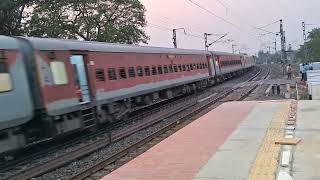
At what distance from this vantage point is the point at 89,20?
5375 cm

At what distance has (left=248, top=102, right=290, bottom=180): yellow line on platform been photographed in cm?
975

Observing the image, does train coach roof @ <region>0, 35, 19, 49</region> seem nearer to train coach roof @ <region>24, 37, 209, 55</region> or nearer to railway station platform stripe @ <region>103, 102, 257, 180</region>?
train coach roof @ <region>24, 37, 209, 55</region>

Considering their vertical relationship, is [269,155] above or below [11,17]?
below

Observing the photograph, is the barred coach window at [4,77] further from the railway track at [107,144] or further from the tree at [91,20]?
the tree at [91,20]

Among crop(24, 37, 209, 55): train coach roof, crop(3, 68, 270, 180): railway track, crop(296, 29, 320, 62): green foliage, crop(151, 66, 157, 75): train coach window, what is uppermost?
crop(24, 37, 209, 55): train coach roof

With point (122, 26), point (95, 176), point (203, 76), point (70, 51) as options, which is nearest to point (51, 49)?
point (70, 51)

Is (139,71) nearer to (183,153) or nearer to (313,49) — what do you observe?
(183,153)

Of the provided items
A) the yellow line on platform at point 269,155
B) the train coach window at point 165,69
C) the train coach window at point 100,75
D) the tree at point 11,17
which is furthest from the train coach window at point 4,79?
the tree at point 11,17

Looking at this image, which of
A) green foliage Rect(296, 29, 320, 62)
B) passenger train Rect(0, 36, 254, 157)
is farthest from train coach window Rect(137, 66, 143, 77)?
green foliage Rect(296, 29, 320, 62)

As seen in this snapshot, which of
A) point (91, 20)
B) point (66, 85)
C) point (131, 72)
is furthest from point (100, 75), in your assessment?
point (91, 20)

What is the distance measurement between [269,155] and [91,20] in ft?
144

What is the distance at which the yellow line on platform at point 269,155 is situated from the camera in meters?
9.75

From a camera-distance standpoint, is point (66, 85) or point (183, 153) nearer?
point (183, 153)

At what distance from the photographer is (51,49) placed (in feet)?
52.4
